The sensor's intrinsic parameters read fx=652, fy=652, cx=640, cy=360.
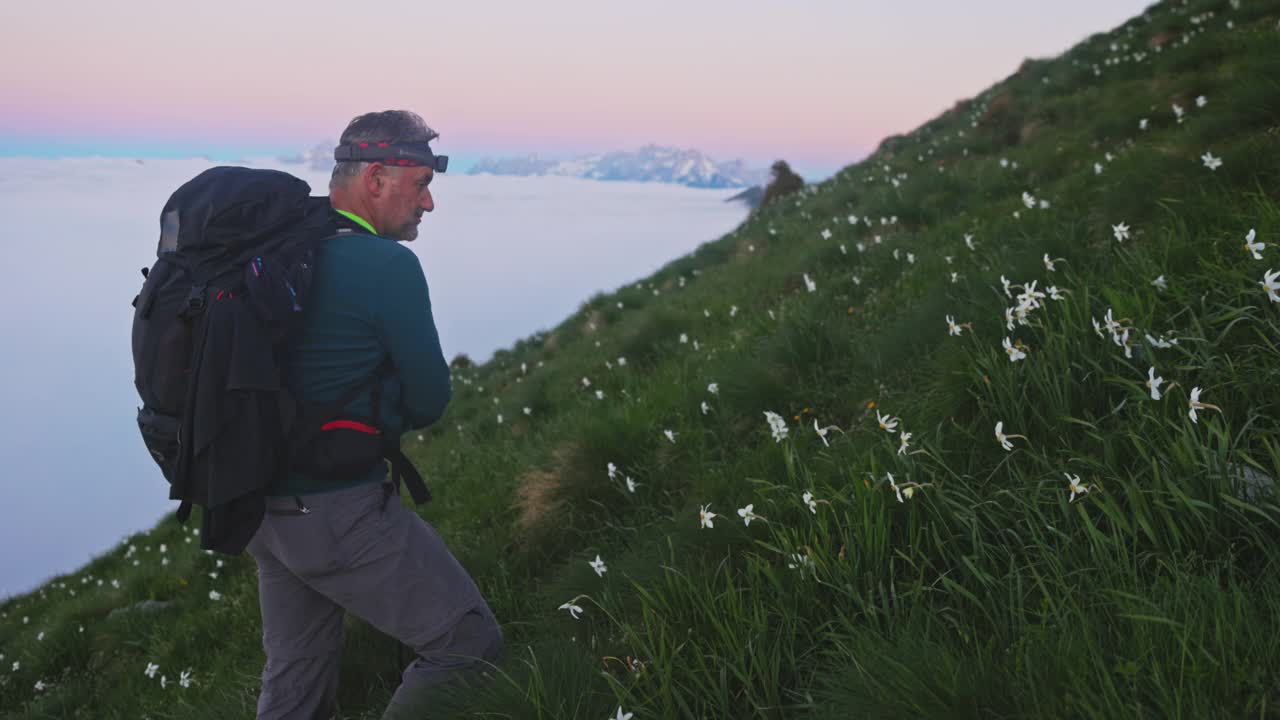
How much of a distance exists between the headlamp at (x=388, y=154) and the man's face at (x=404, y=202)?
37 mm

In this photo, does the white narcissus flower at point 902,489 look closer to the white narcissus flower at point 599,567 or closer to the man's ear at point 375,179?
the white narcissus flower at point 599,567

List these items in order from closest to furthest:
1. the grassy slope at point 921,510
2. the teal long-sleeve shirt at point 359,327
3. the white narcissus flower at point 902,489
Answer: the grassy slope at point 921,510, the white narcissus flower at point 902,489, the teal long-sleeve shirt at point 359,327

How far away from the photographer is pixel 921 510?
8.77ft

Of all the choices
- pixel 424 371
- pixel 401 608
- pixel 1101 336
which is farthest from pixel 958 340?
pixel 401 608

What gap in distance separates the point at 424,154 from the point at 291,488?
5.41 ft

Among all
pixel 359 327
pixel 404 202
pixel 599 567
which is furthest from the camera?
pixel 599 567

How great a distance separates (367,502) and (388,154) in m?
1.61

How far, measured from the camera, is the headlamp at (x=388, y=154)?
3.08m

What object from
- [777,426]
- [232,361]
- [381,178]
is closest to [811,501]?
[777,426]

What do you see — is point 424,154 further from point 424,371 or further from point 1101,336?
point 1101,336

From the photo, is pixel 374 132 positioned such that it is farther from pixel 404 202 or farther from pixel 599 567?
pixel 599 567

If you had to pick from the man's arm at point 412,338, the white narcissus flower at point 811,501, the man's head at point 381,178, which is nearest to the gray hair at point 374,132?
the man's head at point 381,178

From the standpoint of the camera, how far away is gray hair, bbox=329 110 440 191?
310cm

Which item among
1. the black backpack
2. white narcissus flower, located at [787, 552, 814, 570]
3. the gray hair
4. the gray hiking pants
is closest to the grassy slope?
white narcissus flower, located at [787, 552, 814, 570]
